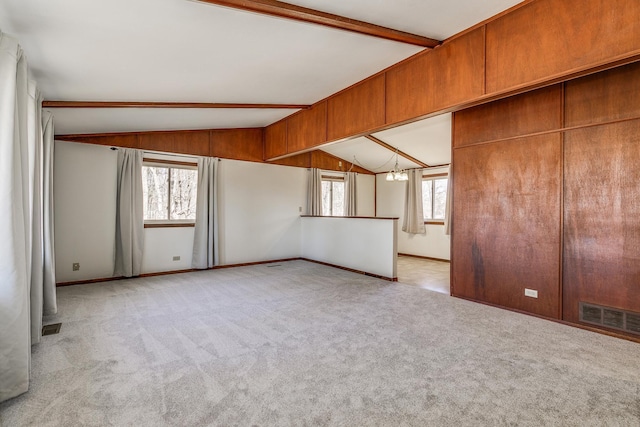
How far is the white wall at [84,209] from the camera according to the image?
15.5 ft

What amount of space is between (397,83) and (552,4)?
4.90 feet

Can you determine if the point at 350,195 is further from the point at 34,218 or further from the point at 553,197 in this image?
the point at 34,218

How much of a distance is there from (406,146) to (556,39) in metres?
4.23

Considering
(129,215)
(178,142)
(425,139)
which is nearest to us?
(129,215)

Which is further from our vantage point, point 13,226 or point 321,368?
point 321,368

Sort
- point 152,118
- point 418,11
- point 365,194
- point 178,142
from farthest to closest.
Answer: point 365,194
point 178,142
point 152,118
point 418,11

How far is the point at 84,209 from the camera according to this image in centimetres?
489

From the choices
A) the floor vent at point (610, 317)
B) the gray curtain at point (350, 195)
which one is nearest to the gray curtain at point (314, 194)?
the gray curtain at point (350, 195)

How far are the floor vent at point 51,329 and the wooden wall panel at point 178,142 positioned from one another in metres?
3.24

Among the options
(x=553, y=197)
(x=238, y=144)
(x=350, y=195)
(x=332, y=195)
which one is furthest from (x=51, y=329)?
(x=350, y=195)

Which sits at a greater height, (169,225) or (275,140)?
(275,140)

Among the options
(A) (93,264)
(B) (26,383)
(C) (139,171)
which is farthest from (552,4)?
(A) (93,264)

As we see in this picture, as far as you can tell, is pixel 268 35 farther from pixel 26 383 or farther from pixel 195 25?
pixel 26 383

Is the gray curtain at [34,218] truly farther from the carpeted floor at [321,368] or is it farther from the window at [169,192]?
the window at [169,192]
